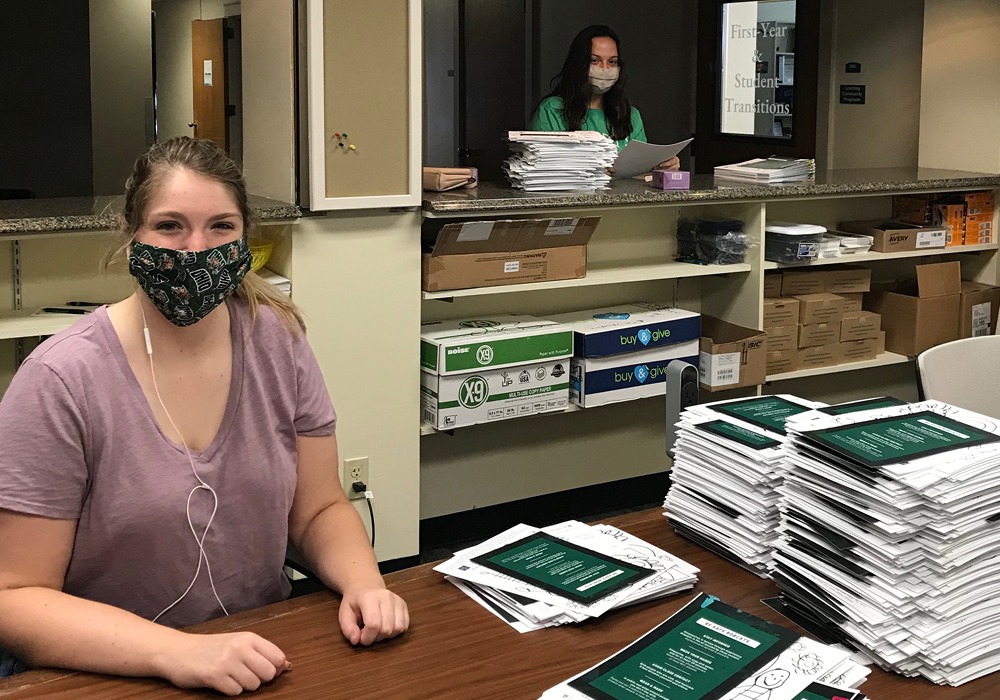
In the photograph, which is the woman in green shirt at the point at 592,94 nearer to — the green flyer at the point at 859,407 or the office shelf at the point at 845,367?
the office shelf at the point at 845,367

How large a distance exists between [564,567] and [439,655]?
0.27 metres

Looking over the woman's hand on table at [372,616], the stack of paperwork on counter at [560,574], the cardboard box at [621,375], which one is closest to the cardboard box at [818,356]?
the cardboard box at [621,375]

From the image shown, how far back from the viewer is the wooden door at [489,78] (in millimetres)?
6137

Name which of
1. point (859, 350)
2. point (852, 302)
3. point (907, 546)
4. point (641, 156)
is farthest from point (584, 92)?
point (907, 546)

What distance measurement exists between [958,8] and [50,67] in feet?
14.8

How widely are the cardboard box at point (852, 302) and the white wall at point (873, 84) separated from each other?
209 centimetres

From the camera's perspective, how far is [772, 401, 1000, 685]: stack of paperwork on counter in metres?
1.35

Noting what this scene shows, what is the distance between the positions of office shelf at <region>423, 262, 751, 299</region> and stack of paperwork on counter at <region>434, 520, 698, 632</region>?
1.61 m

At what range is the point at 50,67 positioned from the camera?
19.0 feet

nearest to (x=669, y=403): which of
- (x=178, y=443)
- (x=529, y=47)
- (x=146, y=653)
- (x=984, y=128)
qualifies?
(x=178, y=443)

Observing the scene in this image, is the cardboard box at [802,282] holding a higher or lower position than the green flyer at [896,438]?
higher

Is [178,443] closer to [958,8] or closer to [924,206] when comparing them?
[924,206]

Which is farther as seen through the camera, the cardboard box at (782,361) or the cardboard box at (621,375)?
the cardboard box at (782,361)

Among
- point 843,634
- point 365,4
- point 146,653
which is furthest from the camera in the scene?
point 365,4
